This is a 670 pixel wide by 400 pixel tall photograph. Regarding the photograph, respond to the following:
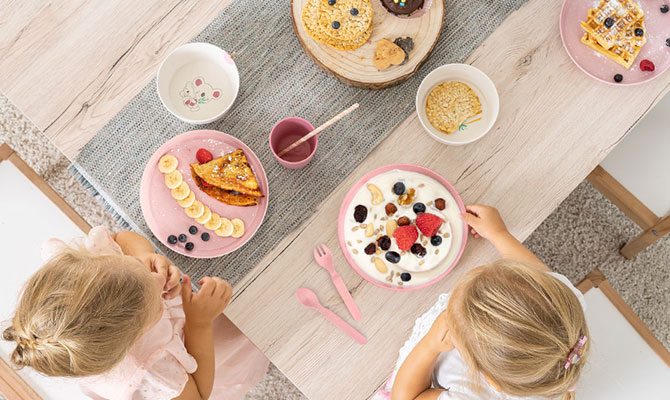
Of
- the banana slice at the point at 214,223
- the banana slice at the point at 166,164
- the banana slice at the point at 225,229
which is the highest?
the banana slice at the point at 166,164

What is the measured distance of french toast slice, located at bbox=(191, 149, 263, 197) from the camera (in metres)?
1.15

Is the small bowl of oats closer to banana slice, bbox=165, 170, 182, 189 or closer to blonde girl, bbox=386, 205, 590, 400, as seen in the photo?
blonde girl, bbox=386, 205, 590, 400

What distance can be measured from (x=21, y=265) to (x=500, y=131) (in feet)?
4.36

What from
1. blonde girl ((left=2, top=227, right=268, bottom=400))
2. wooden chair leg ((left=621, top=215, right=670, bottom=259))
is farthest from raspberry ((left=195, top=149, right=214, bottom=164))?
wooden chair leg ((left=621, top=215, right=670, bottom=259))

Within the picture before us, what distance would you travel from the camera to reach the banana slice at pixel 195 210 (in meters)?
1.16

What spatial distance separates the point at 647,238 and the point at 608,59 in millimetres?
768

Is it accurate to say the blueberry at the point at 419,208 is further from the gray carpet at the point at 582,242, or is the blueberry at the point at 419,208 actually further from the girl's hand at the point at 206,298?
the gray carpet at the point at 582,242

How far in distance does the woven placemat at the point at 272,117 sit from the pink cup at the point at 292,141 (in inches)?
1.2

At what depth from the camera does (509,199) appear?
122cm

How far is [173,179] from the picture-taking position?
116 centimetres

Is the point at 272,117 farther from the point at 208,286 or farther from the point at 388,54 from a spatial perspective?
the point at 208,286

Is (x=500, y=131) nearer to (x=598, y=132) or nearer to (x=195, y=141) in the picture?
(x=598, y=132)

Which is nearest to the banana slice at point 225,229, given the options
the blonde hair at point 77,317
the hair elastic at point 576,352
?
the blonde hair at point 77,317

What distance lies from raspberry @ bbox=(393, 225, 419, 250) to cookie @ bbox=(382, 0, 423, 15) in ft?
1.70
